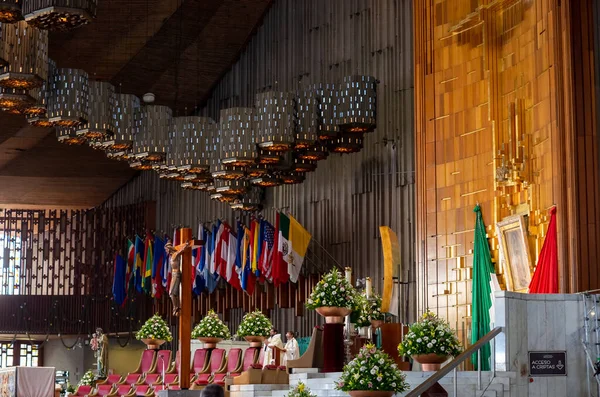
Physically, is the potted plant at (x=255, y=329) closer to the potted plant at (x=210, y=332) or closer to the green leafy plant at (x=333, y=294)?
the potted plant at (x=210, y=332)

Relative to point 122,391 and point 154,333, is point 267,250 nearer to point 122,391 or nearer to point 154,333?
point 154,333

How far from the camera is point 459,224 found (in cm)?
1716

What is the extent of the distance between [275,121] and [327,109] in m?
1.31

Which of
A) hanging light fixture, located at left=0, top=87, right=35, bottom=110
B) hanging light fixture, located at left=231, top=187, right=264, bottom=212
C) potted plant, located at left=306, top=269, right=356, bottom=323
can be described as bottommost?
potted plant, located at left=306, top=269, right=356, bottom=323

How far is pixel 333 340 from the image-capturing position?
1427 centimetres

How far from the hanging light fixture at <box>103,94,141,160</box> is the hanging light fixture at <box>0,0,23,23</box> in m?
6.92

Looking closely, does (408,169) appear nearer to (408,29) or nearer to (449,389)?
(408,29)

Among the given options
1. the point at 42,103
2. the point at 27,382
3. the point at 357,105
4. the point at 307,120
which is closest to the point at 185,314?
the point at 27,382

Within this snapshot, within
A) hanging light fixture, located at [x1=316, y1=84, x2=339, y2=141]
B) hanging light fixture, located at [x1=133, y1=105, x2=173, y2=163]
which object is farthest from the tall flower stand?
hanging light fixture, located at [x1=133, y1=105, x2=173, y2=163]

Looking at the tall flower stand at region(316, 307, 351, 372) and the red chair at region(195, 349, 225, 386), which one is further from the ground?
the tall flower stand at region(316, 307, 351, 372)

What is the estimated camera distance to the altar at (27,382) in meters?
17.8

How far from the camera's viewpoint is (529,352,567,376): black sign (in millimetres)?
12258

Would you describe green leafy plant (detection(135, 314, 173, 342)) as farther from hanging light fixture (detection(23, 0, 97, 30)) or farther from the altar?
hanging light fixture (detection(23, 0, 97, 30))

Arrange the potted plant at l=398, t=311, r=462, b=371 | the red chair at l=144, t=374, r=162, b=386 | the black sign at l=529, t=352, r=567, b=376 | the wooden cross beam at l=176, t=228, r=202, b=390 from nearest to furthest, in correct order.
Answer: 1. the black sign at l=529, t=352, r=567, b=376
2. the potted plant at l=398, t=311, r=462, b=371
3. the wooden cross beam at l=176, t=228, r=202, b=390
4. the red chair at l=144, t=374, r=162, b=386
